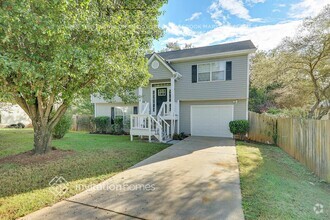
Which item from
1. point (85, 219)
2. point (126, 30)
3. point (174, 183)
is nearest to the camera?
point (85, 219)

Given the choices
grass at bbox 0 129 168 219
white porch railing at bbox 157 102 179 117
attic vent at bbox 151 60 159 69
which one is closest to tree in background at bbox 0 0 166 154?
grass at bbox 0 129 168 219

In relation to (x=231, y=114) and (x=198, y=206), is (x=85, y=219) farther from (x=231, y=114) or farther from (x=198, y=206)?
(x=231, y=114)

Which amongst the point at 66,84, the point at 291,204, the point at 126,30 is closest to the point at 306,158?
the point at 291,204

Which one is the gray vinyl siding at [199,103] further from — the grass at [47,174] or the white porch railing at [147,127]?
the grass at [47,174]

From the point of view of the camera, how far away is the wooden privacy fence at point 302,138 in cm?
486

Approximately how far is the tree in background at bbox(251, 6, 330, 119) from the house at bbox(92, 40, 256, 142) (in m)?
1.81

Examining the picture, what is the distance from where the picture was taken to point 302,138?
6402 mm

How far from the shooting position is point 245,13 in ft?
40.2

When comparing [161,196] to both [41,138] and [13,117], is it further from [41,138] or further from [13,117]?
[13,117]

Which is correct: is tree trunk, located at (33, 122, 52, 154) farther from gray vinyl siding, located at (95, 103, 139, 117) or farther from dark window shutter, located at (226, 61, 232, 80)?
dark window shutter, located at (226, 61, 232, 80)

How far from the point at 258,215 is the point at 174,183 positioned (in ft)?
6.19

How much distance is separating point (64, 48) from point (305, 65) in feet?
41.7

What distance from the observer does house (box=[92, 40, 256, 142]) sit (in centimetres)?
1104

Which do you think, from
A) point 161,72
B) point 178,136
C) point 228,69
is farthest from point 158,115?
point 228,69
